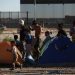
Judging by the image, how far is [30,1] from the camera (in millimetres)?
87125

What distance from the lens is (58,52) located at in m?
19.7

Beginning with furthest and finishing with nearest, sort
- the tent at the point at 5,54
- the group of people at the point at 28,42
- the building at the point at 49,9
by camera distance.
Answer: the building at the point at 49,9
the group of people at the point at 28,42
the tent at the point at 5,54

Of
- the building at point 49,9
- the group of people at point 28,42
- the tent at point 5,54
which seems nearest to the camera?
the tent at point 5,54

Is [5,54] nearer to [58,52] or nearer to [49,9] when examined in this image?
[58,52]

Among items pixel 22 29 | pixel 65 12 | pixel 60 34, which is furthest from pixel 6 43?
pixel 65 12

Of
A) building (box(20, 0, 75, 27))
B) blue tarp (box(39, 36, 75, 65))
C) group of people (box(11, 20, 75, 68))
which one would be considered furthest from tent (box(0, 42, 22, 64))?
building (box(20, 0, 75, 27))

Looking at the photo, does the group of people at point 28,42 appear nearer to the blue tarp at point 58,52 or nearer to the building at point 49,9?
the blue tarp at point 58,52

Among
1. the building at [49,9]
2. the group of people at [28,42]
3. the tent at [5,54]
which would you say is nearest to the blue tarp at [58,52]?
the group of people at [28,42]

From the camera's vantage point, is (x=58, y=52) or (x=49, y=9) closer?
(x=58, y=52)

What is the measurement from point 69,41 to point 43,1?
221 feet

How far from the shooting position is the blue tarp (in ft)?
64.4

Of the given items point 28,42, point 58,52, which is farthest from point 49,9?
point 58,52

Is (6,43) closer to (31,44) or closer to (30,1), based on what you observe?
(31,44)

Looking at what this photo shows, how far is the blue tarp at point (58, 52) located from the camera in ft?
64.4
